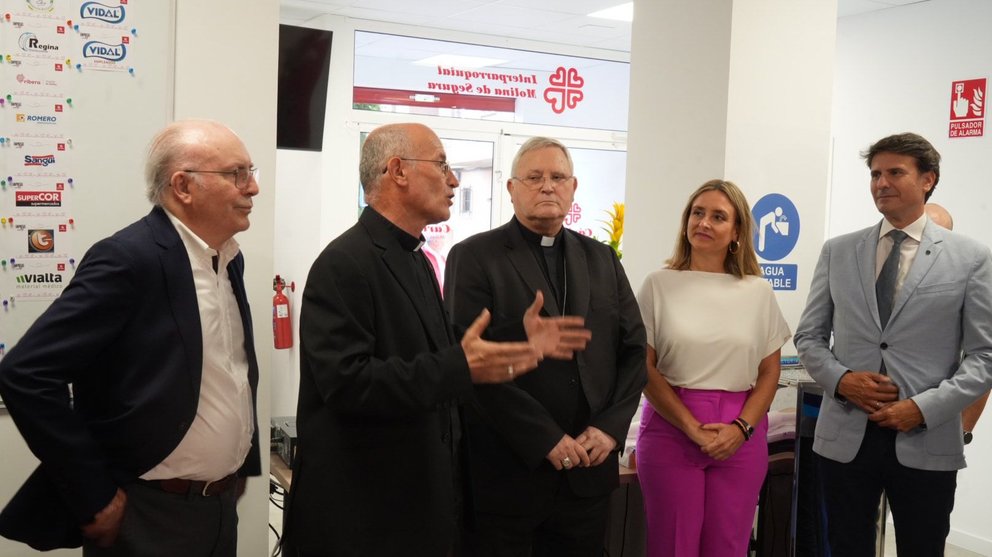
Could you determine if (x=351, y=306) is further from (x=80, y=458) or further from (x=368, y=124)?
(x=368, y=124)

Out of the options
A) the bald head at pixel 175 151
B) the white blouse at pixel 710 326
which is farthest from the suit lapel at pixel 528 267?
the bald head at pixel 175 151

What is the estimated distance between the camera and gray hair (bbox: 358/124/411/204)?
7.04ft

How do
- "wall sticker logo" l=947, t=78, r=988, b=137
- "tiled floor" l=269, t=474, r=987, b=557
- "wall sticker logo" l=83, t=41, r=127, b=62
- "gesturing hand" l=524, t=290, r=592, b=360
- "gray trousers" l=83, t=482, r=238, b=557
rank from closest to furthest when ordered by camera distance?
1. "gray trousers" l=83, t=482, r=238, b=557
2. "gesturing hand" l=524, t=290, r=592, b=360
3. "wall sticker logo" l=83, t=41, r=127, b=62
4. "tiled floor" l=269, t=474, r=987, b=557
5. "wall sticker logo" l=947, t=78, r=988, b=137

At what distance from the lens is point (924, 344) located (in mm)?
2828

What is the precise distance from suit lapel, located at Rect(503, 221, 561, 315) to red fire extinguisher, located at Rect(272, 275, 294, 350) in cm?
402

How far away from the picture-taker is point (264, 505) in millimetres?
3131

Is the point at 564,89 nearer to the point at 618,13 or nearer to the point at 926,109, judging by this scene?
the point at 618,13

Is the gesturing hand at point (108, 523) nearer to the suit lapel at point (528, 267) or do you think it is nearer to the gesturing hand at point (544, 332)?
the gesturing hand at point (544, 332)

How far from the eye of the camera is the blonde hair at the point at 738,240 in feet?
9.91

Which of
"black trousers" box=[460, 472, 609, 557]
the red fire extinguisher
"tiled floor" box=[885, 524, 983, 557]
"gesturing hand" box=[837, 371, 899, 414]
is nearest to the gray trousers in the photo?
"black trousers" box=[460, 472, 609, 557]

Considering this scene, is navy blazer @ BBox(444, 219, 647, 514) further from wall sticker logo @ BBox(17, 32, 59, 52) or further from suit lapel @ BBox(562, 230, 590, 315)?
wall sticker logo @ BBox(17, 32, 59, 52)

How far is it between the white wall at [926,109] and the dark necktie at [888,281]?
2538mm

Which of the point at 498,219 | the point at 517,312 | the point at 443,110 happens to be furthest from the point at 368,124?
the point at 517,312

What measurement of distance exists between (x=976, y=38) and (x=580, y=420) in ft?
13.3
